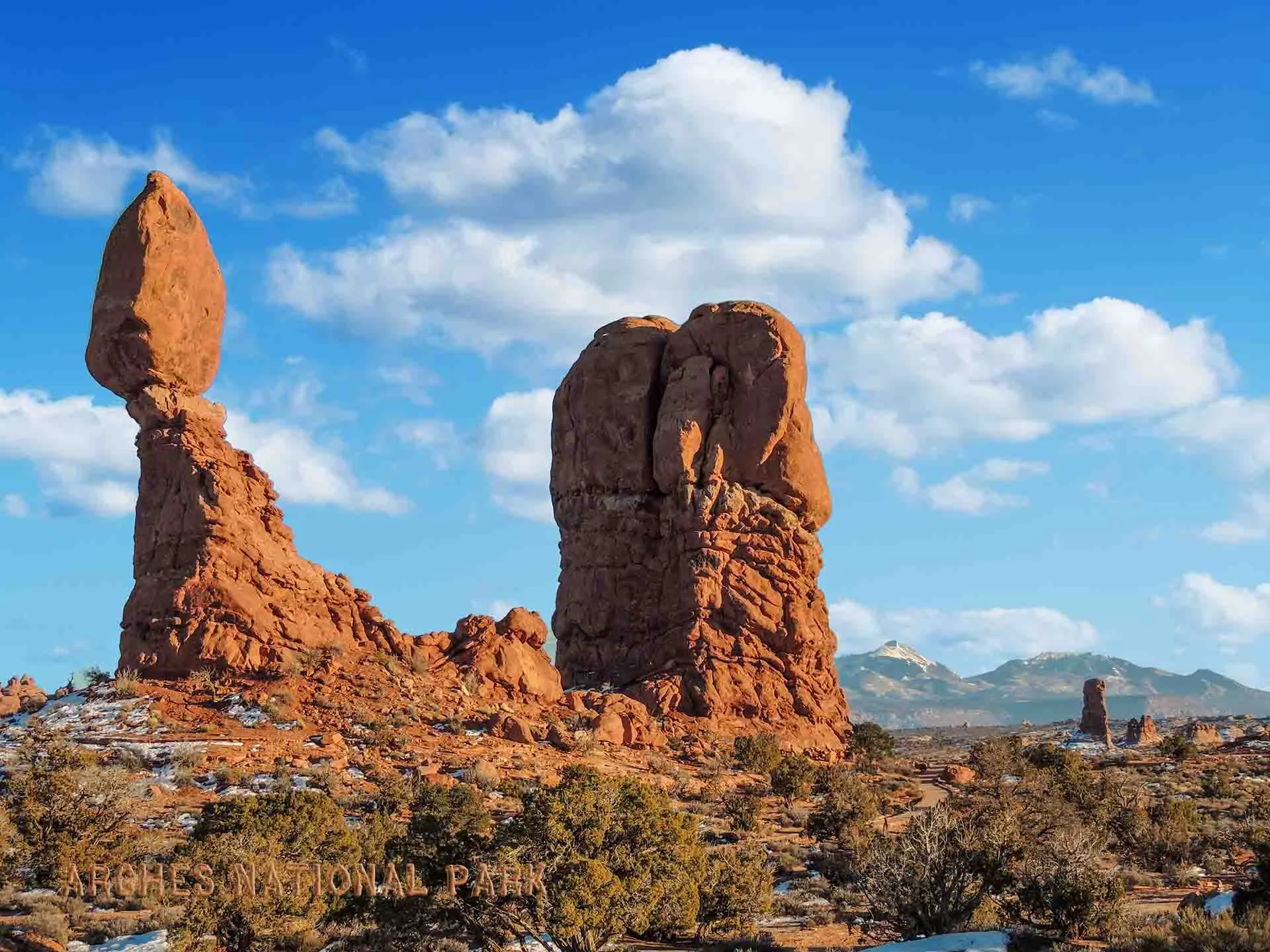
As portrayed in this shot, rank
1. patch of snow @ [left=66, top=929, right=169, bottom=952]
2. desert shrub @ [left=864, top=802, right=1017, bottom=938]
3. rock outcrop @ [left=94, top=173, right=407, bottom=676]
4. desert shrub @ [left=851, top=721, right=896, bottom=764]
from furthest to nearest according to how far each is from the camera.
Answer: desert shrub @ [left=851, top=721, right=896, bottom=764] < rock outcrop @ [left=94, top=173, right=407, bottom=676] < desert shrub @ [left=864, top=802, right=1017, bottom=938] < patch of snow @ [left=66, top=929, right=169, bottom=952]

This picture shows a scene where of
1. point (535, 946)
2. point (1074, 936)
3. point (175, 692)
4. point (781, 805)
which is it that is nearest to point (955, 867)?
point (1074, 936)

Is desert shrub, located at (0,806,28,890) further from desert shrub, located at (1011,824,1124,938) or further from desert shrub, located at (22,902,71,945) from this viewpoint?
desert shrub, located at (1011,824,1124,938)

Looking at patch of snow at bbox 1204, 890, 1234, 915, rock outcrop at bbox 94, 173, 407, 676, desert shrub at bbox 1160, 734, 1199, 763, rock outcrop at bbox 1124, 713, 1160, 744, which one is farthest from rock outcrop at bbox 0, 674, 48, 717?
rock outcrop at bbox 1124, 713, 1160, 744

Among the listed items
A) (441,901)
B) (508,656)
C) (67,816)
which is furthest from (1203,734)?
(67,816)

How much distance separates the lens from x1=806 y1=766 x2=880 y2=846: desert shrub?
3064 centimetres

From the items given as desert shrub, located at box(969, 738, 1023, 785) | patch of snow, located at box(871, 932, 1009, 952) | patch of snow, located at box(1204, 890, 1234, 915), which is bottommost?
patch of snow, located at box(871, 932, 1009, 952)

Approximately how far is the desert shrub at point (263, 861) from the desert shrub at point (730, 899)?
5833 mm

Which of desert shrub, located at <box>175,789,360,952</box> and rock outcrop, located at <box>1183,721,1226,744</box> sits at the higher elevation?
rock outcrop, located at <box>1183,721,1226,744</box>

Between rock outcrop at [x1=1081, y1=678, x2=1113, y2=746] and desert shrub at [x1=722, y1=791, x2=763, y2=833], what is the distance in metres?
39.3

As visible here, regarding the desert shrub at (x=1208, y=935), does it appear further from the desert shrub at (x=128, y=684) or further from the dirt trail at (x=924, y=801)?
the desert shrub at (x=128, y=684)

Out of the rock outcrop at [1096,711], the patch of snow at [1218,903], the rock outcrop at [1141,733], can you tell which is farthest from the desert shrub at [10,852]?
the rock outcrop at [1141,733]

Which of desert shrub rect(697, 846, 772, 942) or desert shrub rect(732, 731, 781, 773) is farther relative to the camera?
desert shrub rect(732, 731, 781, 773)

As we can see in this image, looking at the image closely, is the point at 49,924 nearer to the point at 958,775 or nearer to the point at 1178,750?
the point at 958,775

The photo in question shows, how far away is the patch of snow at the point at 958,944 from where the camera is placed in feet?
58.2
